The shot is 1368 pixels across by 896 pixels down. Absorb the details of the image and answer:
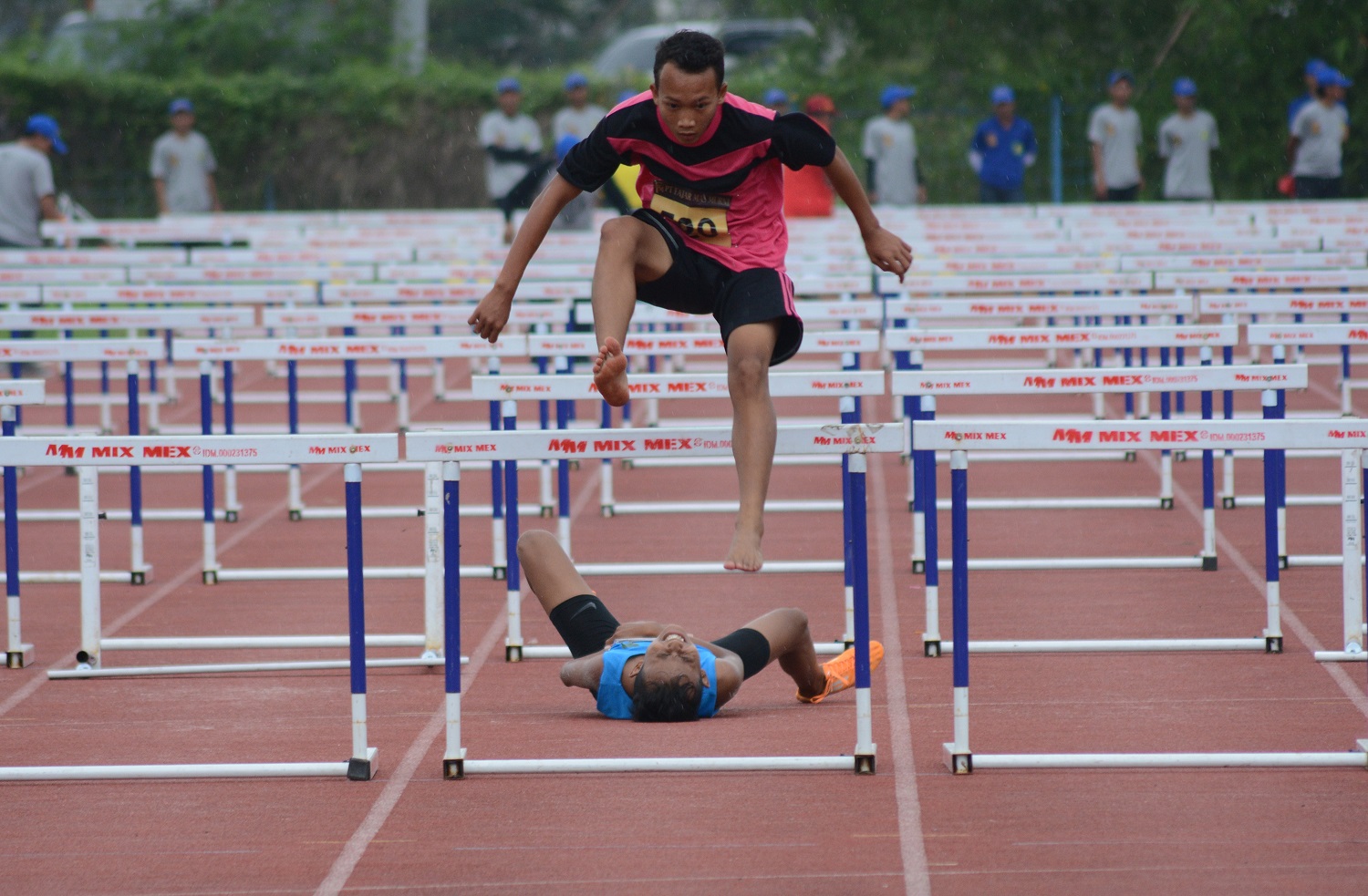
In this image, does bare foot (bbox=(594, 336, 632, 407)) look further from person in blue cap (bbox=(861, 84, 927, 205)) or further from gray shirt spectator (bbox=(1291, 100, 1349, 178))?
gray shirt spectator (bbox=(1291, 100, 1349, 178))

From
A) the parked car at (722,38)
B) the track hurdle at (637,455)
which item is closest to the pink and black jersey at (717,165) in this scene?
the track hurdle at (637,455)

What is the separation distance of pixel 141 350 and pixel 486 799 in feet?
13.6

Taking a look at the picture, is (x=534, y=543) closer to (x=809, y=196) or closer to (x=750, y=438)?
(x=750, y=438)

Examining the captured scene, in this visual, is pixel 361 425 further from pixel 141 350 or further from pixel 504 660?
pixel 504 660

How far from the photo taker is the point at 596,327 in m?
5.68

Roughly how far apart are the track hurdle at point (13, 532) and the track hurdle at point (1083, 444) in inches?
136

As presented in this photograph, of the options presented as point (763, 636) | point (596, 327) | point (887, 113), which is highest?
point (887, 113)

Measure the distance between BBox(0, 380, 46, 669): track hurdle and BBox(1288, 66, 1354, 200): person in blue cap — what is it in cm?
1447

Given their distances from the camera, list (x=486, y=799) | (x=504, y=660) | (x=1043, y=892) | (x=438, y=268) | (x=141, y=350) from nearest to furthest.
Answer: (x=1043, y=892), (x=486, y=799), (x=504, y=660), (x=141, y=350), (x=438, y=268)

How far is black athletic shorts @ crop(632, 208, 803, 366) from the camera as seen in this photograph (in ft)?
18.7

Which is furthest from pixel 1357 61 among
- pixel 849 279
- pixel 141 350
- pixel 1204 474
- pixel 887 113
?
pixel 141 350

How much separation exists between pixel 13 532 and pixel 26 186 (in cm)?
968

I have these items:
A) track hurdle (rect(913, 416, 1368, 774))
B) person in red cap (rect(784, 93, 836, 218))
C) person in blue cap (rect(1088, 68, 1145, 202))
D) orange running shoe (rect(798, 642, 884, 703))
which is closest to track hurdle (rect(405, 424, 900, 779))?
track hurdle (rect(913, 416, 1368, 774))

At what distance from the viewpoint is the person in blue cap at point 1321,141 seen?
59.2 feet
